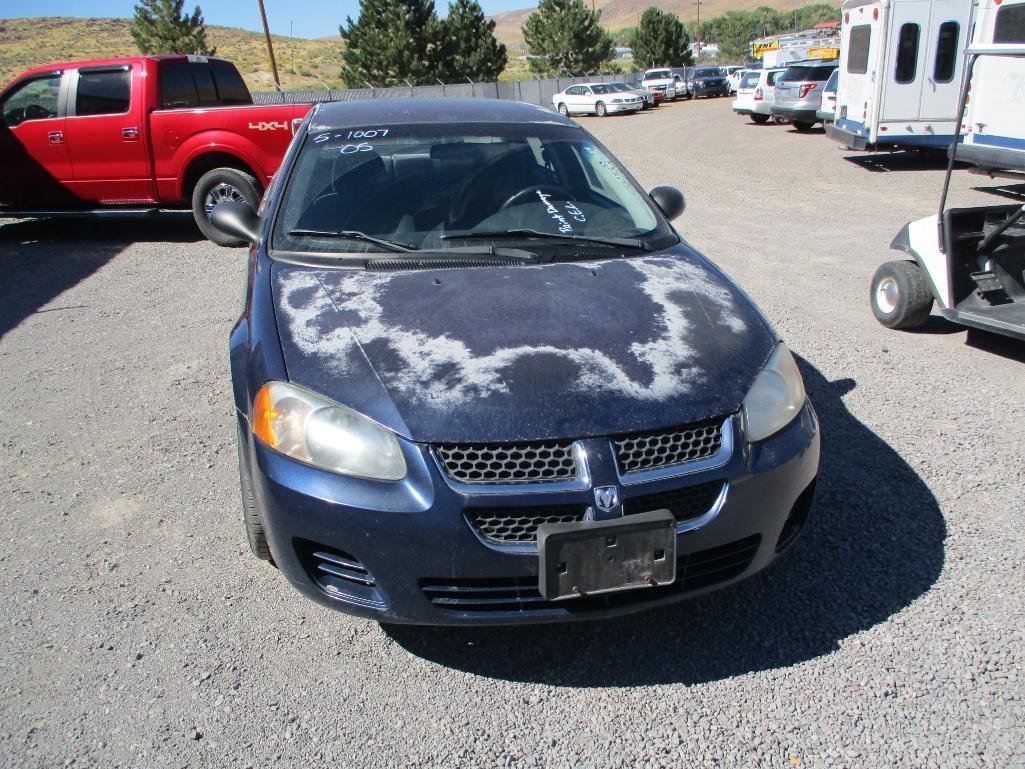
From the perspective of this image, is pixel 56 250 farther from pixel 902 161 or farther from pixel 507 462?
pixel 902 161

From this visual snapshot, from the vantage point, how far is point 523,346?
267 cm

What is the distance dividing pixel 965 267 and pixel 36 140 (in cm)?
933

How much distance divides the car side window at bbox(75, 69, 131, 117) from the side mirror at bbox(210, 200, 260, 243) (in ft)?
21.0

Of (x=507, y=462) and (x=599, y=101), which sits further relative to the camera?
(x=599, y=101)

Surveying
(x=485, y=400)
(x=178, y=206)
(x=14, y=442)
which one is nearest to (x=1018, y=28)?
(x=178, y=206)

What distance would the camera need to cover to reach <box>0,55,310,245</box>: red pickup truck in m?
9.01

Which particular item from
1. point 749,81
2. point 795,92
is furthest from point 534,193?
point 749,81

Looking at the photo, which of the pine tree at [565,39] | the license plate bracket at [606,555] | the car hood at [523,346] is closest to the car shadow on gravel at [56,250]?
the car hood at [523,346]

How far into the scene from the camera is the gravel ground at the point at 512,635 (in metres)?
2.35

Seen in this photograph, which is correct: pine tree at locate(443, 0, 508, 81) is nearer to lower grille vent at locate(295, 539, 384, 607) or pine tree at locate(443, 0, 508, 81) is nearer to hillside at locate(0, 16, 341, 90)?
hillside at locate(0, 16, 341, 90)

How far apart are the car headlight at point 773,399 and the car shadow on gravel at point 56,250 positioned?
5.82 m

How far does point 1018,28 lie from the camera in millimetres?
10492

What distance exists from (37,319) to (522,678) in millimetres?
5737

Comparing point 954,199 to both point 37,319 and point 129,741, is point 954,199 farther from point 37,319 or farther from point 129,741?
point 129,741
